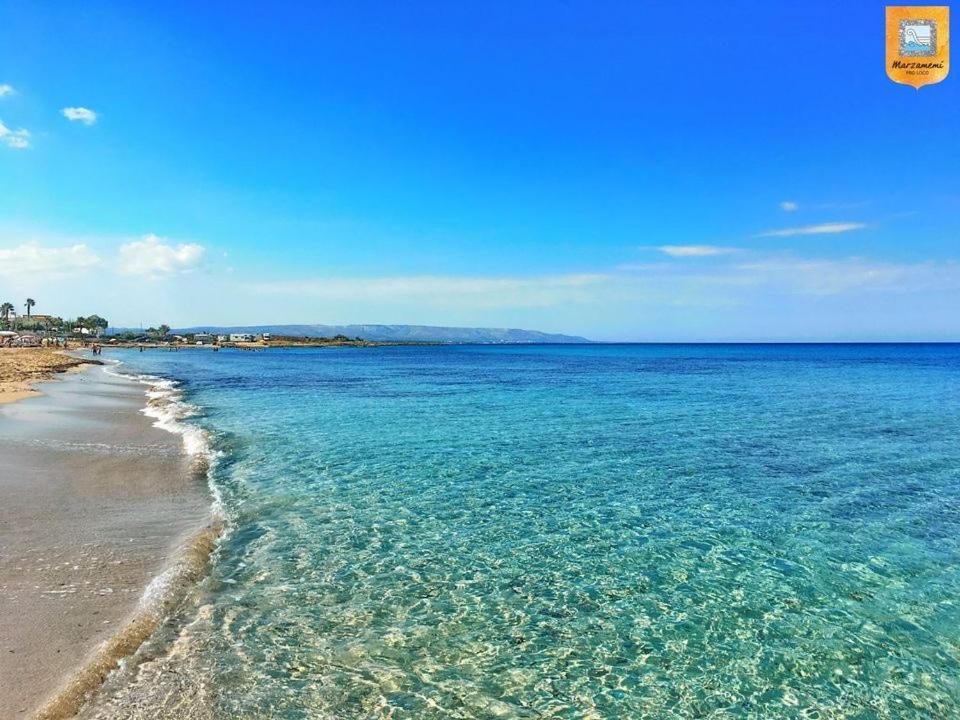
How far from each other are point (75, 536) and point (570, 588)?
9.57 m

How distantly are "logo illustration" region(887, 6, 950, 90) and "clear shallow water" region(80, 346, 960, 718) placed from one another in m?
13.6

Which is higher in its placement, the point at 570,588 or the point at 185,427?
the point at 570,588

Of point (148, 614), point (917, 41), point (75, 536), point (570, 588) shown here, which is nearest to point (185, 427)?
point (75, 536)

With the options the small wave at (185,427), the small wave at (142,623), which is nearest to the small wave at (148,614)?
the small wave at (142,623)

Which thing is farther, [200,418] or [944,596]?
[200,418]

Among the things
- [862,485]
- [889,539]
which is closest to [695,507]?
[889,539]

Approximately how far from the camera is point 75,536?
1065 centimetres

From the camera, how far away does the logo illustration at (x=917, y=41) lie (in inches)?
750

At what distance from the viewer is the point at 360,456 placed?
18.7 meters

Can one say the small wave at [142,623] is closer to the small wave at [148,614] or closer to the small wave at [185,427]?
the small wave at [148,614]

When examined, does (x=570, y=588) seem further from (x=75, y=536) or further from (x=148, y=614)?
(x=75, y=536)

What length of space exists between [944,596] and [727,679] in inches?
195

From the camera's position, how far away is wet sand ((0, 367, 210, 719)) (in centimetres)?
673

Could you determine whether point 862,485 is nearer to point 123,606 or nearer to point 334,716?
point 334,716
